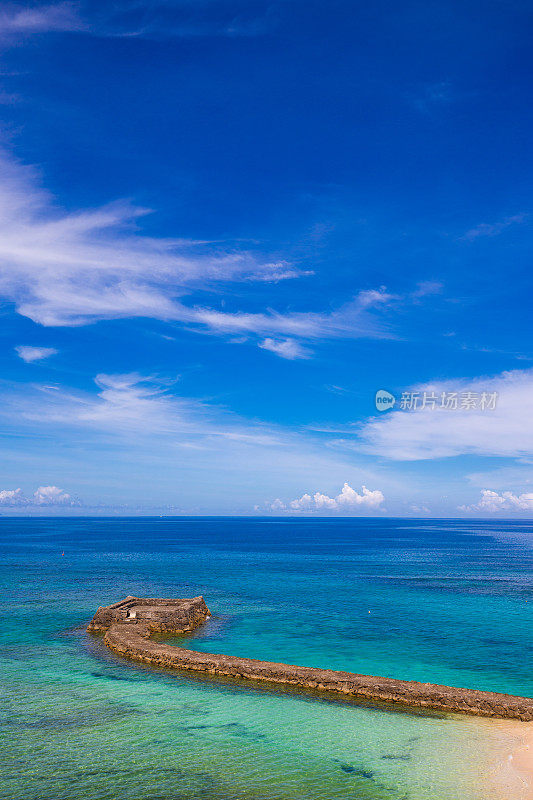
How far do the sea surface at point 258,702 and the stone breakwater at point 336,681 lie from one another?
1042 millimetres

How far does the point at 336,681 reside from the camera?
86.3ft

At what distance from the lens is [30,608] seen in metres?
47.2

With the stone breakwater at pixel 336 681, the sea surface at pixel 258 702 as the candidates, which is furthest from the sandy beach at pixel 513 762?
the stone breakwater at pixel 336 681

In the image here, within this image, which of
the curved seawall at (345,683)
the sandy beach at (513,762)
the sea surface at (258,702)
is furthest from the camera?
the curved seawall at (345,683)

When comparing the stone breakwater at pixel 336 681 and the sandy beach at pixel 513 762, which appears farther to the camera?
the stone breakwater at pixel 336 681

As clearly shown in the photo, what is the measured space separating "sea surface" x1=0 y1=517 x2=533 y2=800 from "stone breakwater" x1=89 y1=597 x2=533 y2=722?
1.04 metres

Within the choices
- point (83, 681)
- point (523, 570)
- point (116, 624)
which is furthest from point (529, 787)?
point (523, 570)

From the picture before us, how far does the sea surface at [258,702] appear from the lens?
56.8 feet

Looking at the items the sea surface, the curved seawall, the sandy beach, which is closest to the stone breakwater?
the curved seawall

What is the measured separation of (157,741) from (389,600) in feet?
131

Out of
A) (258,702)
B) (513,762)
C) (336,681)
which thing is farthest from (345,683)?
(513,762)

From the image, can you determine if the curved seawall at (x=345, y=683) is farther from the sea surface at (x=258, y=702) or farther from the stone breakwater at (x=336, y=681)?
the sea surface at (x=258, y=702)

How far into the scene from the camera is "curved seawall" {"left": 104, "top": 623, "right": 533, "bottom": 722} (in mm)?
23438

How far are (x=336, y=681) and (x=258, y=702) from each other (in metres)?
4.30
